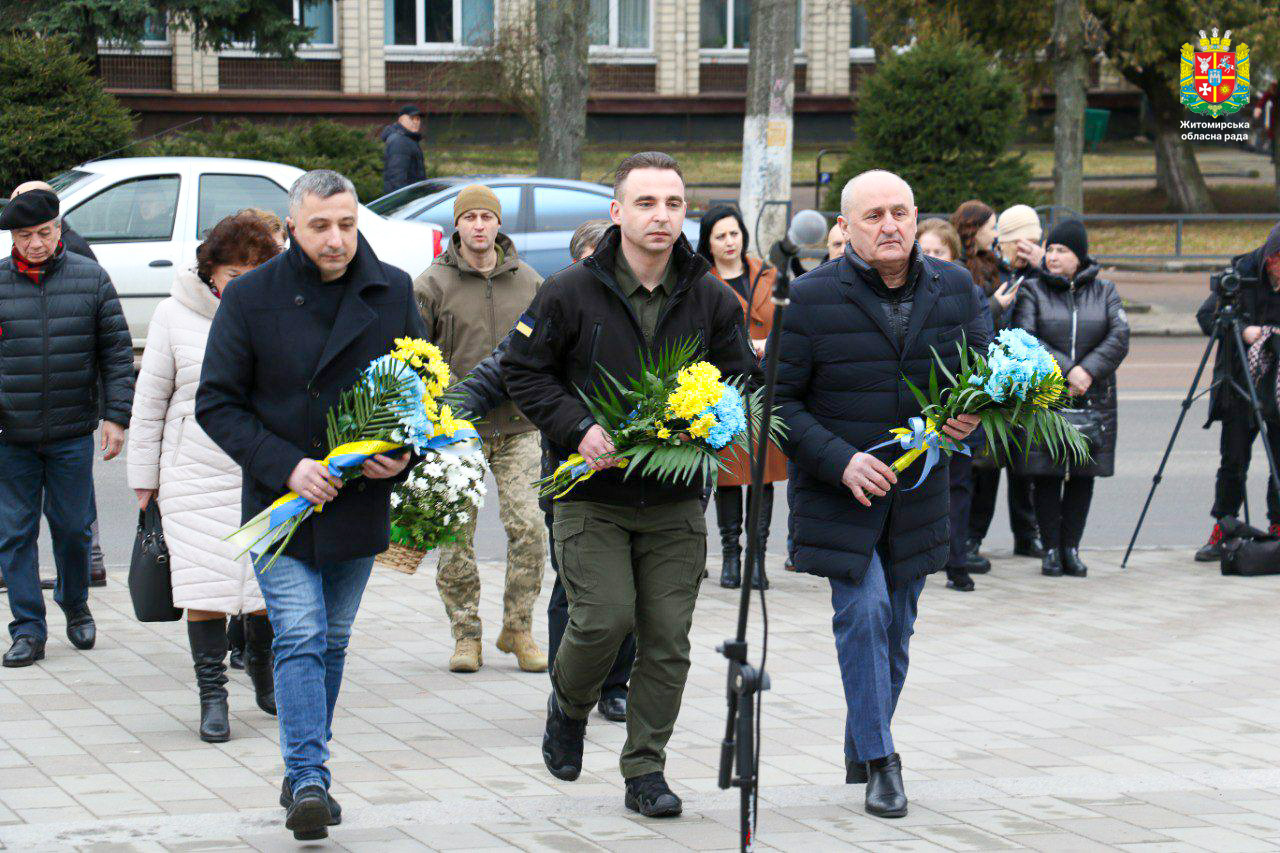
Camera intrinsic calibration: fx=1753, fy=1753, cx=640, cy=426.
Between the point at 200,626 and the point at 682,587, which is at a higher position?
the point at 682,587

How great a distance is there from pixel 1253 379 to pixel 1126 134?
3846 centimetres

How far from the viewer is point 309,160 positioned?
23.7 m

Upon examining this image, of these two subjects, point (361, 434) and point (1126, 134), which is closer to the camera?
point (361, 434)

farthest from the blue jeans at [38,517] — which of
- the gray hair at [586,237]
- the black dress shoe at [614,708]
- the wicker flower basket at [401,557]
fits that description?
the black dress shoe at [614,708]

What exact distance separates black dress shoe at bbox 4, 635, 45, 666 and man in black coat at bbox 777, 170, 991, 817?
3.56 metres

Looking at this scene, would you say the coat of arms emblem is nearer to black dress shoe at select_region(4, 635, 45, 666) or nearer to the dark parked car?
the dark parked car

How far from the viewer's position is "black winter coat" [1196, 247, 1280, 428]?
10.1 metres

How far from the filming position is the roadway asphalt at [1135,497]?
10672 millimetres

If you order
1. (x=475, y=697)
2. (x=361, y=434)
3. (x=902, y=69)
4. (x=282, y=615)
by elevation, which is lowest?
(x=475, y=697)

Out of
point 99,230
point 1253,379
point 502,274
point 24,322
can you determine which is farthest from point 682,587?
point 99,230

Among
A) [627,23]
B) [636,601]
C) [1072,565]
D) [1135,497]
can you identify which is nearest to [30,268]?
[636,601]

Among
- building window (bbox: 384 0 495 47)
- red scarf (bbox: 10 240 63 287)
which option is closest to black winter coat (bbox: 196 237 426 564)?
red scarf (bbox: 10 240 63 287)

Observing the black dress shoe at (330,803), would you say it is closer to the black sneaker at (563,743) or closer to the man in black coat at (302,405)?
the man in black coat at (302,405)

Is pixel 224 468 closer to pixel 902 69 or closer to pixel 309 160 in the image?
pixel 309 160
